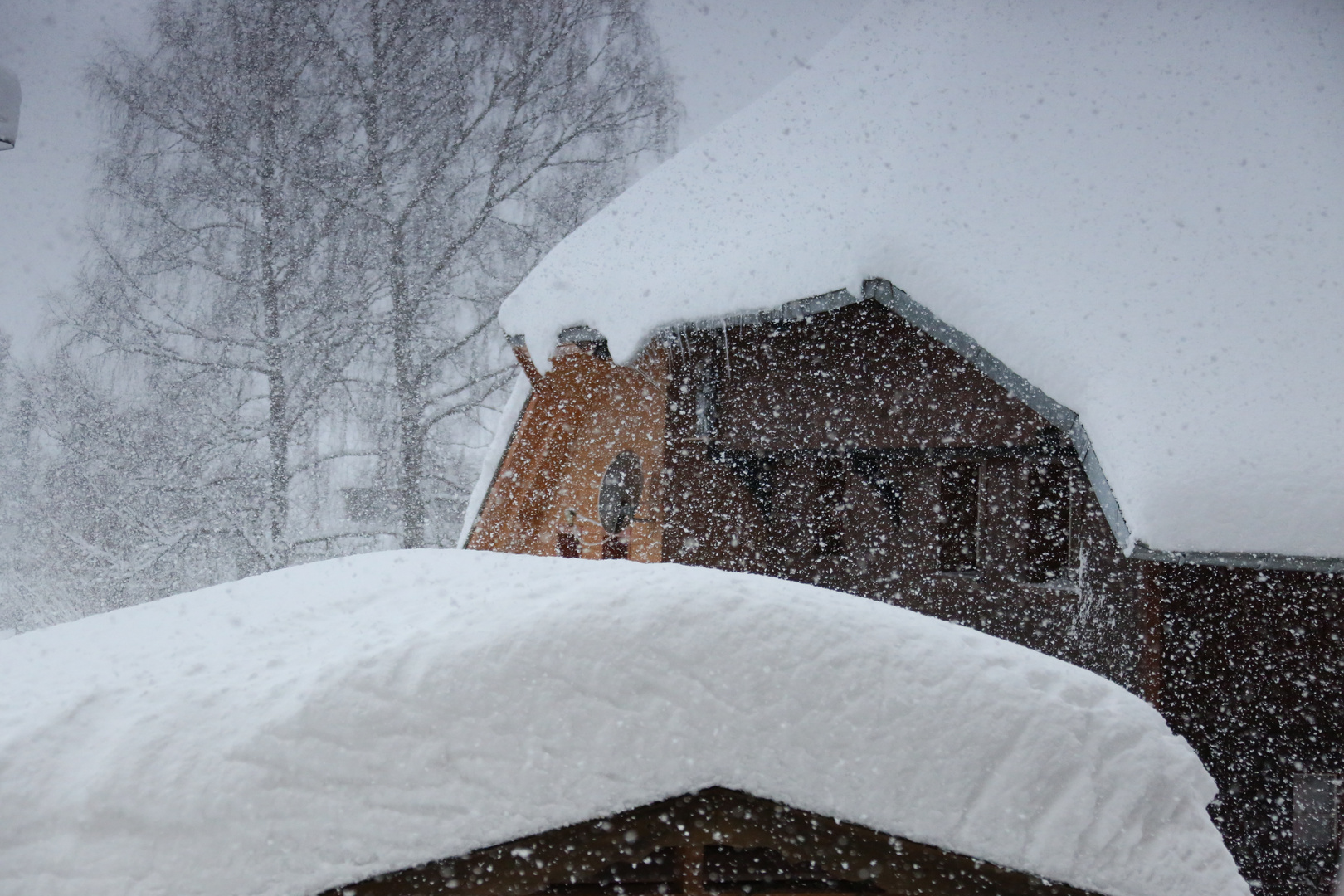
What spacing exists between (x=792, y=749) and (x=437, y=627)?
27.9 inches

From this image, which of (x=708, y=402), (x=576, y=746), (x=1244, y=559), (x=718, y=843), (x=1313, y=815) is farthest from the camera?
(x=1313, y=815)

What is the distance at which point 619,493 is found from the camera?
721 centimetres

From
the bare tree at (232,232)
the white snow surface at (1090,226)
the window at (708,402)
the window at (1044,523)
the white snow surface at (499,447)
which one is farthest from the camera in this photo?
the bare tree at (232,232)

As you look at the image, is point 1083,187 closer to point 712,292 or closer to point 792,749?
point 712,292

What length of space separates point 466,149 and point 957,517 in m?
8.12

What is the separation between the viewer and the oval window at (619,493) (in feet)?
23.3

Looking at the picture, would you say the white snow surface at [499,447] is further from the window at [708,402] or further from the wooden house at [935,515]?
the window at [708,402]

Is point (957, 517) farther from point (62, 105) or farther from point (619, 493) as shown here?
point (62, 105)

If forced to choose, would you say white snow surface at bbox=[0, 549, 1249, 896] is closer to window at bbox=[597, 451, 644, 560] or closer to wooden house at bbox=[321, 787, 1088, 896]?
wooden house at bbox=[321, 787, 1088, 896]

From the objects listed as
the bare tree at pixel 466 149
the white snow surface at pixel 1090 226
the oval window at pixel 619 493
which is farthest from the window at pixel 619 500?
the bare tree at pixel 466 149

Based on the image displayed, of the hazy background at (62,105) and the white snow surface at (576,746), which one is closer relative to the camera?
the white snow surface at (576,746)

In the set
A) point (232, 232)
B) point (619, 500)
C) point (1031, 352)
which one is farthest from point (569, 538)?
point (232, 232)

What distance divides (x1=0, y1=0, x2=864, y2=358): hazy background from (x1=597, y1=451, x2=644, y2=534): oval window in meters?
5.53

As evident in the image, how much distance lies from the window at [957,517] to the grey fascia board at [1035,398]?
0.82m
